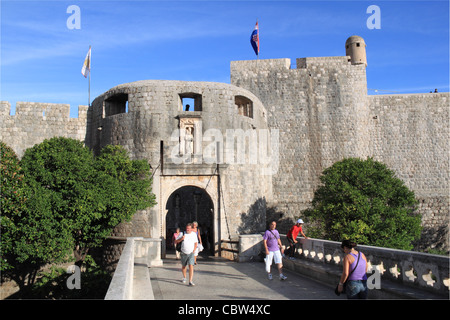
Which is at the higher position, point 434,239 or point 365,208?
point 365,208

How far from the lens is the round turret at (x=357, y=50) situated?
26.6 metres

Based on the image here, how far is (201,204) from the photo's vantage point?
27094mm

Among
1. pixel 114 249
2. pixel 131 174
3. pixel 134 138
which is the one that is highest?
pixel 134 138

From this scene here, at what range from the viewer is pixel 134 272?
10258 mm

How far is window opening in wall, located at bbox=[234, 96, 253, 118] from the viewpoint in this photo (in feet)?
67.3

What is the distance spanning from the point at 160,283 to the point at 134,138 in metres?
9.83

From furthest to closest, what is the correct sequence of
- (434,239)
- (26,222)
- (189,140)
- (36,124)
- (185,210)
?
(185,210)
(434,239)
(36,124)
(189,140)
(26,222)

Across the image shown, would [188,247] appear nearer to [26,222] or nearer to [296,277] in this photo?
[296,277]

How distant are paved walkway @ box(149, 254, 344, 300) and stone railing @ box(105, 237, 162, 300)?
1.10 feet

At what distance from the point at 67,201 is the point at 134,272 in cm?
637

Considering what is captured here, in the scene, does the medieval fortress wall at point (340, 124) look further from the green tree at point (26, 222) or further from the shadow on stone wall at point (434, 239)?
the green tree at point (26, 222)

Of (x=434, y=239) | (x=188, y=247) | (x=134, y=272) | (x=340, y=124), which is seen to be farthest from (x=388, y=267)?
(x=434, y=239)
